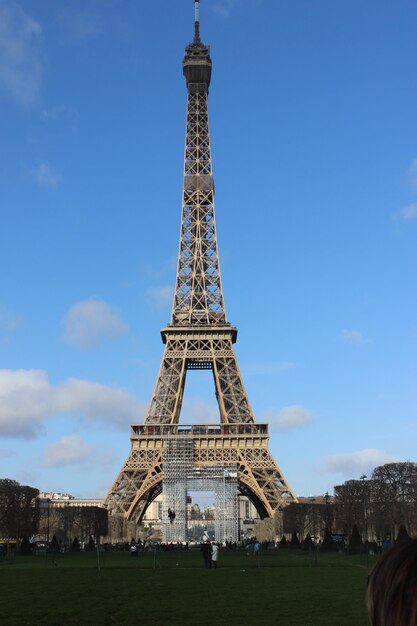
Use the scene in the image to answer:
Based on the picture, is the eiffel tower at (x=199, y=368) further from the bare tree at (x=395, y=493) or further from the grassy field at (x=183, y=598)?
the grassy field at (x=183, y=598)

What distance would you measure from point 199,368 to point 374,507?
82.1 feet

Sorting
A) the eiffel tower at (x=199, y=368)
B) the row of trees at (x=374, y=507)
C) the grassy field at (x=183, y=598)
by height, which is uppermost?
the eiffel tower at (x=199, y=368)

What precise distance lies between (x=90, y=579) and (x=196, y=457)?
51.7 m

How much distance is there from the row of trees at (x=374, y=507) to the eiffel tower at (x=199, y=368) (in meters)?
4.99

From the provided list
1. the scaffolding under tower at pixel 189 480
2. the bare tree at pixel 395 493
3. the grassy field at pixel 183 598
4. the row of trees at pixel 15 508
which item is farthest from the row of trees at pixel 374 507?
the grassy field at pixel 183 598

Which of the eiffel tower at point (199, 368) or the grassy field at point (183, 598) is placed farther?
the eiffel tower at point (199, 368)

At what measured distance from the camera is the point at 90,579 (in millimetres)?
33375

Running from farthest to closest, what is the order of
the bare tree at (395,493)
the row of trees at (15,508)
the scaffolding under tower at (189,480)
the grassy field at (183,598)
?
the scaffolding under tower at (189,480) → the row of trees at (15,508) → the bare tree at (395,493) → the grassy field at (183,598)

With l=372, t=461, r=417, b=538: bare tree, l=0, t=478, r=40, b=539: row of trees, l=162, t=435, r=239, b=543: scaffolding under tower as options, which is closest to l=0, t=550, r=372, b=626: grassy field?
l=372, t=461, r=417, b=538: bare tree

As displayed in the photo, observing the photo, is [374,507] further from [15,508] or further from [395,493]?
[15,508]

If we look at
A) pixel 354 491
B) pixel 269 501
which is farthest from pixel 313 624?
pixel 354 491

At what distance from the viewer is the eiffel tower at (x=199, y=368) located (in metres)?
82.2

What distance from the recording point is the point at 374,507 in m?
82.8

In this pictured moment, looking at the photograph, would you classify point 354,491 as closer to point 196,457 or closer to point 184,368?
point 196,457
